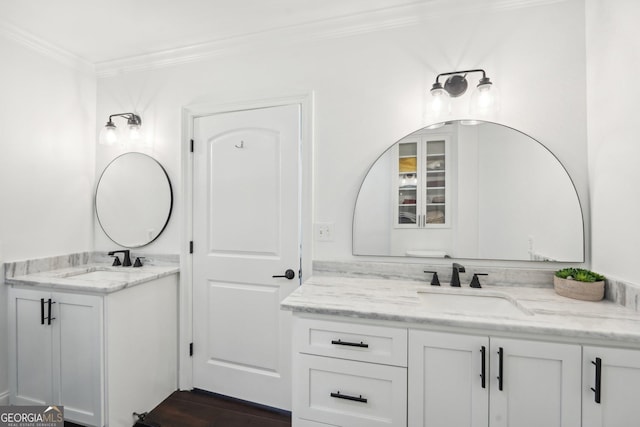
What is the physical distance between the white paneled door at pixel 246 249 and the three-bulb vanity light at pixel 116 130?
0.49 m

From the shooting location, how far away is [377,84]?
188 cm

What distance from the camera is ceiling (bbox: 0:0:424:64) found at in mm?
1762

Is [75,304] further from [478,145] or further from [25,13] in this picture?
[478,145]

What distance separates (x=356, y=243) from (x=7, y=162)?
7.75ft

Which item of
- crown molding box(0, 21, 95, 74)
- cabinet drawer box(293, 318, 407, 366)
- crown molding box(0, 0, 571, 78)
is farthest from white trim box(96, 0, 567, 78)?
cabinet drawer box(293, 318, 407, 366)

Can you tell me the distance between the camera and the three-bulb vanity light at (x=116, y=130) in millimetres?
2256

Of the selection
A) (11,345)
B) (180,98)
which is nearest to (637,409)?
(180,98)

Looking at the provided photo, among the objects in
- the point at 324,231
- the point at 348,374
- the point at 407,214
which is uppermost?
the point at 407,214

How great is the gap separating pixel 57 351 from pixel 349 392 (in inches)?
71.3

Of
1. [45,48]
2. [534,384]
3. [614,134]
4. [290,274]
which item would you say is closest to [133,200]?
[45,48]

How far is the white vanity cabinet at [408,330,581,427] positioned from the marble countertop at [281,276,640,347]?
0.07 m

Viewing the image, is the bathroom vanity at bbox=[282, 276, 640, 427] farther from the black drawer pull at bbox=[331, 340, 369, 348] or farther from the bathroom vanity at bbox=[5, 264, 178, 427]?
the bathroom vanity at bbox=[5, 264, 178, 427]

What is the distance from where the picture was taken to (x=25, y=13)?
1.83 metres

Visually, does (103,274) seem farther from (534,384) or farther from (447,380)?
(534,384)
